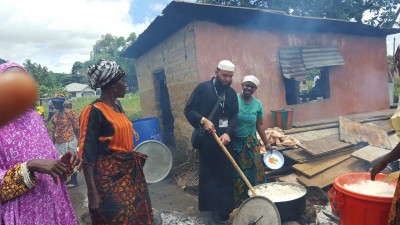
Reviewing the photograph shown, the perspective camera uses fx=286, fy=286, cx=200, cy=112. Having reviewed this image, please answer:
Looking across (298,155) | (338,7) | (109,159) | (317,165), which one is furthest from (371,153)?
(338,7)

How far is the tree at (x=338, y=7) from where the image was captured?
463 inches

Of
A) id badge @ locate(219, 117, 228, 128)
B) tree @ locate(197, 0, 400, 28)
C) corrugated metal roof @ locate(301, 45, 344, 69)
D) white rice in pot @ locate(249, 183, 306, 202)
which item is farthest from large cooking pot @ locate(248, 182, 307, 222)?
tree @ locate(197, 0, 400, 28)

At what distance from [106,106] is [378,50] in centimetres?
976

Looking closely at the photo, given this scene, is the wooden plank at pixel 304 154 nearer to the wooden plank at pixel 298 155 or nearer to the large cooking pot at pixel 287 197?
the wooden plank at pixel 298 155

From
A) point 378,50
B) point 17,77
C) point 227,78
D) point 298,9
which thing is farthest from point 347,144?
point 298,9

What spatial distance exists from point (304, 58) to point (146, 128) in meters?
4.43

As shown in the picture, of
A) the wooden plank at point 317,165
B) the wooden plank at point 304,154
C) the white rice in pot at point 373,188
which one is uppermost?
the white rice in pot at point 373,188

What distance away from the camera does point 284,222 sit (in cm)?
329

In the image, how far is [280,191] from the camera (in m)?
3.67

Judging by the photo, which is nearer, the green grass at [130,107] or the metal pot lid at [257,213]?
the metal pot lid at [257,213]

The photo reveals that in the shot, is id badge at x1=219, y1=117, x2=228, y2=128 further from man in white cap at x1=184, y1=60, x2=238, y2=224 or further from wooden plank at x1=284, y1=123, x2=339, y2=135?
wooden plank at x1=284, y1=123, x2=339, y2=135

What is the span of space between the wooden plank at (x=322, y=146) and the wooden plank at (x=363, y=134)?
29 centimetres

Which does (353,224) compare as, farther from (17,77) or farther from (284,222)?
(17,77)

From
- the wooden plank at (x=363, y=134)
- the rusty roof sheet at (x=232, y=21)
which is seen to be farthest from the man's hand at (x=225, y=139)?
the wooden plank at (x=363, y=134)
